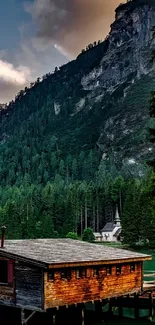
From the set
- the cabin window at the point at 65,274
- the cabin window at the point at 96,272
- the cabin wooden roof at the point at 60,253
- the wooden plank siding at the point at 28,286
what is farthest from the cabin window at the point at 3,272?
the cabin window at the point at 96,272

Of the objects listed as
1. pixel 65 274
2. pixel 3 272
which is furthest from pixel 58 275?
pixel 3 272

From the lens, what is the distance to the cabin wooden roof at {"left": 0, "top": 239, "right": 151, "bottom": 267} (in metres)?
33.0

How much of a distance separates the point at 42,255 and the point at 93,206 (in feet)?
411

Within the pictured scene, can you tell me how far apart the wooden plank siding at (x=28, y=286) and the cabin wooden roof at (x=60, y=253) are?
82cm

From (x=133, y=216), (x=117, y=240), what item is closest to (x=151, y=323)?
(x=133, y=216)

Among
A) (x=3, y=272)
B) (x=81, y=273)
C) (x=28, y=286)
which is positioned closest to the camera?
(x=28, y=286)

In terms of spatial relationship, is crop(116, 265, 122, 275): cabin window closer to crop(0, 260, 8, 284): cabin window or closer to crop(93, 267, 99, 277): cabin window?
crop(93, 267, 99, 277): cabin window

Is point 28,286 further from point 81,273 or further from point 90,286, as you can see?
point 90,286

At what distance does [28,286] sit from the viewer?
109ft

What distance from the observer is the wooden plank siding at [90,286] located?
108 ft

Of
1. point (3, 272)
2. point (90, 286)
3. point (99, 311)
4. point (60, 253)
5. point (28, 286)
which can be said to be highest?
point (60, 253)

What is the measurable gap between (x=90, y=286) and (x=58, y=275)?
3.86 metres

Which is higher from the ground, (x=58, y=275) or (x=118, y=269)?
(x=58, y=275)

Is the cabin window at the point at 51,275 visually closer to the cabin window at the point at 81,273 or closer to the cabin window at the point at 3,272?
the cabin window at the point at 81,273
